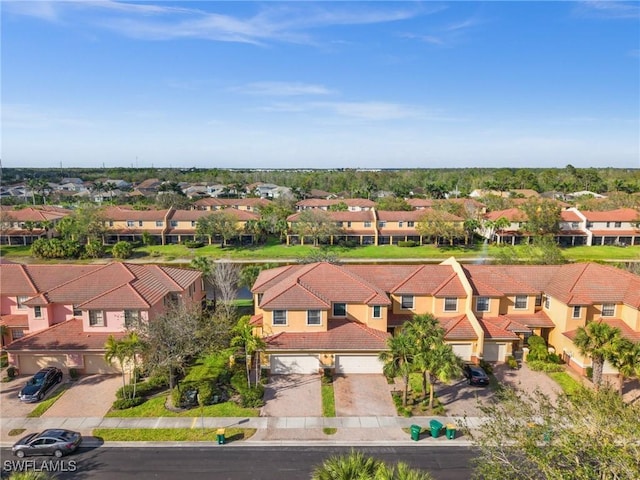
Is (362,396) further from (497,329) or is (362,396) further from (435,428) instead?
(497,329)

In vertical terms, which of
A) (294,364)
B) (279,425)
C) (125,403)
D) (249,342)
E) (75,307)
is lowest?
(279,425)

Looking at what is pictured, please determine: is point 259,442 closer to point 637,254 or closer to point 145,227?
point 145,227

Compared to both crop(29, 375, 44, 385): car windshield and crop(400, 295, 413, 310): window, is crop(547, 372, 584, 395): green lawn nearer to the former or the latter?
crop(400, 295, 413, 310): window

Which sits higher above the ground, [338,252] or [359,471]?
[359,471]

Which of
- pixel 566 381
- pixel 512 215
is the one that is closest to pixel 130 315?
pixel 566 381

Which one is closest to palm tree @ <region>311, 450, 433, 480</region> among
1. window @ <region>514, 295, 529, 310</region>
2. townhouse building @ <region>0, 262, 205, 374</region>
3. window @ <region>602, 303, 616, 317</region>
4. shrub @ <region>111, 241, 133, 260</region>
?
townhouse building @ <region>0, 262, 205, 374</region>

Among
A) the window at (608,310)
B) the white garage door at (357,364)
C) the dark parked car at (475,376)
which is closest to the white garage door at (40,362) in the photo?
the white garage door at (357,364)

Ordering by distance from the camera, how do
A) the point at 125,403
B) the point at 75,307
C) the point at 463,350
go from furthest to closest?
the point at 75,307 → the point at 463,350 → the point at 125,403
